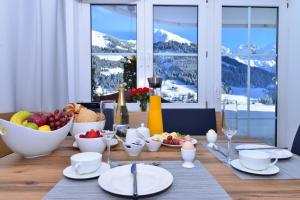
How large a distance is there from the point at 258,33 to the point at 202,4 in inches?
27.2

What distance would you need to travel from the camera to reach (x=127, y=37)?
106 inches

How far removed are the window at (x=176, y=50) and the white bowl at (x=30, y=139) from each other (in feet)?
5.93

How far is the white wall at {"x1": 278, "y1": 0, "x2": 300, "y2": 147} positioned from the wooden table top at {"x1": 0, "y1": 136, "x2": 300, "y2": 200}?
6.42 feet

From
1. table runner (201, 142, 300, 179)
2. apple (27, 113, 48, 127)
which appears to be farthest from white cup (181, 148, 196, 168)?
apple (27, 113, 48, 127)

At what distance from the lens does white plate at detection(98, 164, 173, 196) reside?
668mm

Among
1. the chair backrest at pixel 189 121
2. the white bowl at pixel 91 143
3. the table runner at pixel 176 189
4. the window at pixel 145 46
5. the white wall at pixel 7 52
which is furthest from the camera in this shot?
the window at pixel 145 46

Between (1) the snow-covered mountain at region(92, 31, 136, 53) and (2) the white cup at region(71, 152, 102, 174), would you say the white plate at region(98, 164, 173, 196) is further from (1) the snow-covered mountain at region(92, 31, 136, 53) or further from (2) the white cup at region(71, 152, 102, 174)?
(1) the snow-covered mountain at region(92, 31, 136, 53)

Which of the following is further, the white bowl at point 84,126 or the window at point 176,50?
the window at point 176,50

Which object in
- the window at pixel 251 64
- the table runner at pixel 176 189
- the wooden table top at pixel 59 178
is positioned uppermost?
the window at pixel 251 64

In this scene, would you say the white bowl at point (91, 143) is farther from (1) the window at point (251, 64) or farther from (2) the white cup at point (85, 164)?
(1) the window at point (251, 64)

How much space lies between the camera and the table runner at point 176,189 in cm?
65

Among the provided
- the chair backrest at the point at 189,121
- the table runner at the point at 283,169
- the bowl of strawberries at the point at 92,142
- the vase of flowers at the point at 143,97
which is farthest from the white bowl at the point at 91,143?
the vase of flowers at the point at 143,97

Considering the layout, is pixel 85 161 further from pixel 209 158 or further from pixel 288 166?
pixel 288 166

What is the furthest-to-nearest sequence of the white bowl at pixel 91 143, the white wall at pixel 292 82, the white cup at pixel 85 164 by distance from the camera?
the white wall at pixel 292 82 < the white bowl at pixel 91 143 < the white cup at pixel 85 164
